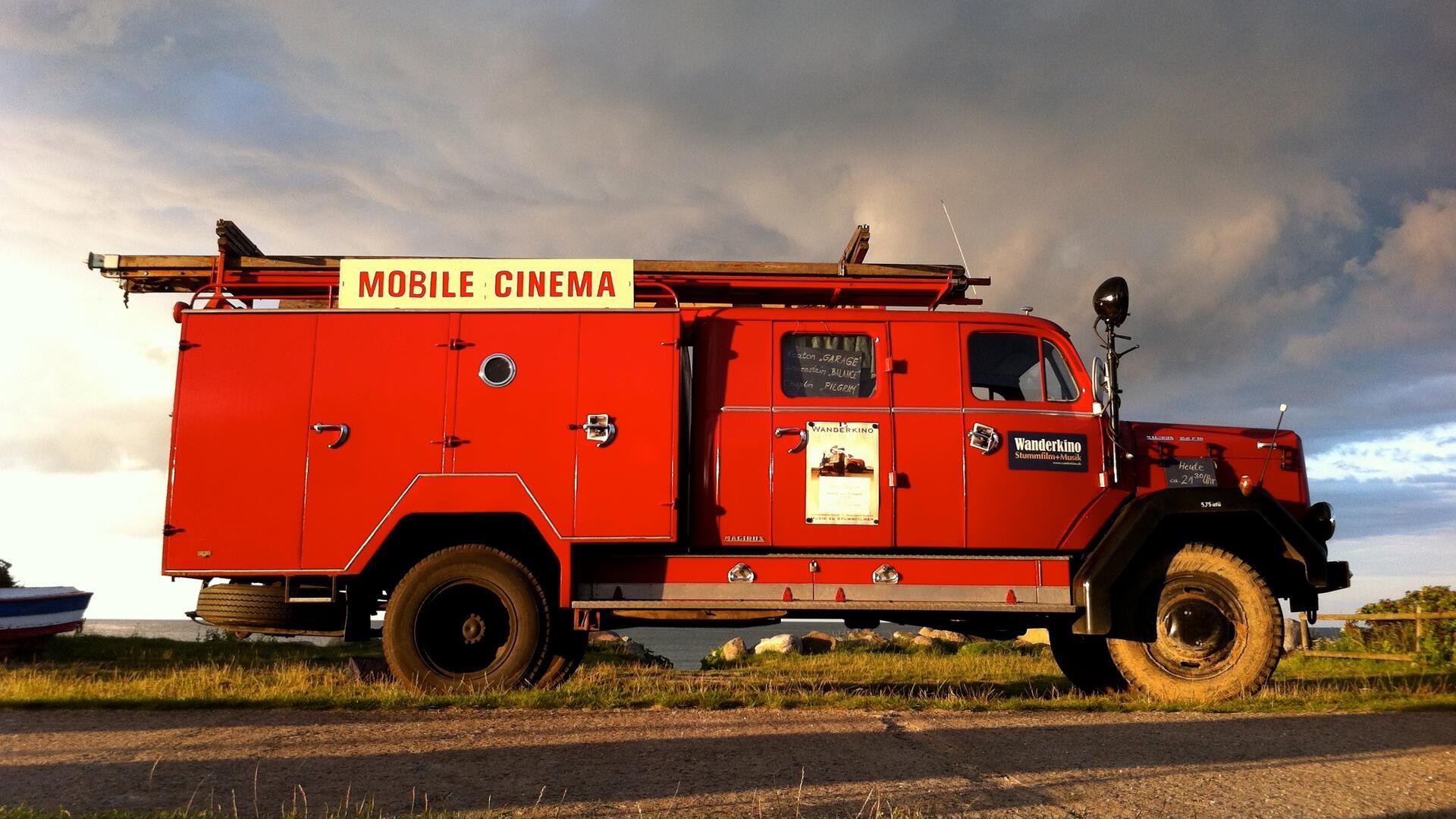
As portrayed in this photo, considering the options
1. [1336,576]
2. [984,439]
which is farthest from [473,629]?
[1336,576]

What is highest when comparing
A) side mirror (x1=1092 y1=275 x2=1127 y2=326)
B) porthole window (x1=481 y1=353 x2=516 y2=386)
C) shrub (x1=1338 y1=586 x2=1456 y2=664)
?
side mirror (x1=1092 y1=275 x2=1127 y2=326)

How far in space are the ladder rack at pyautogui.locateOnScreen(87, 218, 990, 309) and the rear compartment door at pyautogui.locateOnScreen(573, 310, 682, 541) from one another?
70cm

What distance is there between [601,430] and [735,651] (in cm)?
1718

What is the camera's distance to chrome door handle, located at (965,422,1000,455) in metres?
7.81

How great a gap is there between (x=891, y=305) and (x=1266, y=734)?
181 inches

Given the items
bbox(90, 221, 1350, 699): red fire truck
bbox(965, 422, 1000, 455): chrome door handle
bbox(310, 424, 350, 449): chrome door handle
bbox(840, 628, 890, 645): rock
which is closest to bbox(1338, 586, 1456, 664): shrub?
bbox(90, 221, 1350, 699): red fire truck

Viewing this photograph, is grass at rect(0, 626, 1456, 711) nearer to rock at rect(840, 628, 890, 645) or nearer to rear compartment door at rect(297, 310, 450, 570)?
rear compartment door at rect(297, 310, 450, 570)

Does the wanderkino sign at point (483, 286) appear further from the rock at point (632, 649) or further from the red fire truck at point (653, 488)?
the rock at point (632, 649)

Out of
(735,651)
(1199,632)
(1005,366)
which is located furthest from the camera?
(735,651)

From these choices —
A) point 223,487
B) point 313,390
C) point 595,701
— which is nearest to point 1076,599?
point 595,701

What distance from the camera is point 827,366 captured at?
8016 mm

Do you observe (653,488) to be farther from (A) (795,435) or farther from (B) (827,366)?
(B) (827,366)

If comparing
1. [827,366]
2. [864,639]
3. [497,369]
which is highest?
[827,366]

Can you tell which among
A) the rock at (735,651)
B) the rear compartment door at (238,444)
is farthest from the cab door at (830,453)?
the rock at (735,651)
